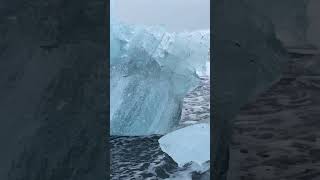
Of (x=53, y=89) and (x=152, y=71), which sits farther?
(x=152, y=71)

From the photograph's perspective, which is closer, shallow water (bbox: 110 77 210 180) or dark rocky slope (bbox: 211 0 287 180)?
dark rocky slope (bbox: 211 0 287 180)

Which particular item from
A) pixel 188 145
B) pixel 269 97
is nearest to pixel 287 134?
pixel 269 97

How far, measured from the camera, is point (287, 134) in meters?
1.08

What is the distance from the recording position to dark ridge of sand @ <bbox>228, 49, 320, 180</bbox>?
1.07 meters

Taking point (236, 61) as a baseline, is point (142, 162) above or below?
below

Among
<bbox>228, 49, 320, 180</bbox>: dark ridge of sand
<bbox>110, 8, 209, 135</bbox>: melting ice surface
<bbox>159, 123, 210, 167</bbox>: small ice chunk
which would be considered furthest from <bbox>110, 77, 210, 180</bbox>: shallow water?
<bbox>110, 8, 209, 135</bbox>: melting ice surface

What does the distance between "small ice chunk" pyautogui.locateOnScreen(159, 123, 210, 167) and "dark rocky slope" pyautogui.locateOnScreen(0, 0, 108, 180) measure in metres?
0.59

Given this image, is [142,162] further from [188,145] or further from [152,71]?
[152,71]

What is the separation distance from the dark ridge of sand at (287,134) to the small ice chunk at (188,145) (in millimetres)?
513

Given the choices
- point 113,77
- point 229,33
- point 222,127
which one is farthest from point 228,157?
point 113,77

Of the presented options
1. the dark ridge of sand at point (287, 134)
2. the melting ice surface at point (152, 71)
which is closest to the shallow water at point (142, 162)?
the dark ridge of sand at point (287, 134)

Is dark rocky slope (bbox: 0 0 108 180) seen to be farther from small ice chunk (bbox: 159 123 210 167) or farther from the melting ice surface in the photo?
the melting ice surface

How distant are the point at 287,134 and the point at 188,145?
0.76 m

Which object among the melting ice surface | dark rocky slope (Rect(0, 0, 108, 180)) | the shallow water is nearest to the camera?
dark rocky slope (Rect(0, 0, 108, 180))
